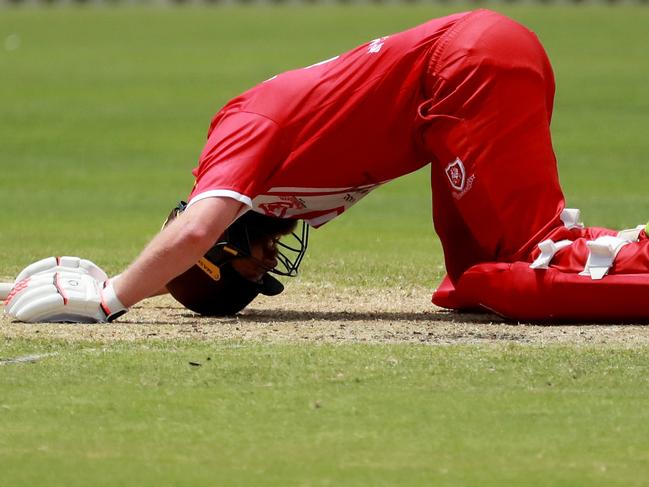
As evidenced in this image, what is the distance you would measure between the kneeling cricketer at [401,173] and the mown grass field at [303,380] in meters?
0.75

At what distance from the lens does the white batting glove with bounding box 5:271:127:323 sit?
8.67 metres

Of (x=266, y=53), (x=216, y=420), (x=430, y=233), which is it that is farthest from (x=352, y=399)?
(x=266, y=53)

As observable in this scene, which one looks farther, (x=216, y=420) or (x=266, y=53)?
(x=266, y=53)

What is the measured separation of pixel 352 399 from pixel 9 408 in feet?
4.71

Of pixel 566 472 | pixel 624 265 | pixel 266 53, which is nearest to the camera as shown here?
pixel 566 472

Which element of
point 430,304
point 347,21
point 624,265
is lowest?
point 347,21

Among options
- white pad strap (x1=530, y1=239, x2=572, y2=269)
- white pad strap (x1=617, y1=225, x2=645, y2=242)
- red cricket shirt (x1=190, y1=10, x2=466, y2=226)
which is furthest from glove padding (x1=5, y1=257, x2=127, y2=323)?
white pad strap (x1=617, y1=225, x2=645, y2=242)

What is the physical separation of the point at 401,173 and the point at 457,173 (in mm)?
→ 431

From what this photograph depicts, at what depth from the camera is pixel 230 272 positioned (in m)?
9.12

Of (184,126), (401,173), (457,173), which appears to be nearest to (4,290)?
(401,173)

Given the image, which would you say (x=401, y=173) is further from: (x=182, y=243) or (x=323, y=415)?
(x=323, y=415)

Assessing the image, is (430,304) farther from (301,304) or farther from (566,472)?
(566,472)

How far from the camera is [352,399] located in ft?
22.1

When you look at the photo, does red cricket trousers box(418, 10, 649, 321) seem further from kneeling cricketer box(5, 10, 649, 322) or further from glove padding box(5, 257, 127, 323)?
glove padding box(5, 257, 127, 323)
